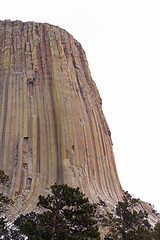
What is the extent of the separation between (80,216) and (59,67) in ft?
80.1

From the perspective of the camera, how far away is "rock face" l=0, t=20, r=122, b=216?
84.4ft

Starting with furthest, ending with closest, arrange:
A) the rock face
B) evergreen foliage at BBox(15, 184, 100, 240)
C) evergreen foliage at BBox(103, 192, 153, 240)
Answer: the rock face
evergreen foliage at BBox(103, 192, 153, 240)
evergreen foliage at BBox(15, 184, 100, 240)

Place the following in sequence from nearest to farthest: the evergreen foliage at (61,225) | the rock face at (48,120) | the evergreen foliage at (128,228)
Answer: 1. the evergreen foliage at (61,225)
2. the evergreen foliage at (128,228)
3. the rock face at (48,120)

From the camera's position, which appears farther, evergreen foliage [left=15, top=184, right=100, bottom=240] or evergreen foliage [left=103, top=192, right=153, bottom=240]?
evergreen foliage [left=103, top=192, right=153, bottom=240]

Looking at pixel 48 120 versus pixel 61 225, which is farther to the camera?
pixel 48 120

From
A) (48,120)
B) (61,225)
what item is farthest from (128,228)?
(48,120)

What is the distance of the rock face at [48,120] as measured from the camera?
25.7 meters

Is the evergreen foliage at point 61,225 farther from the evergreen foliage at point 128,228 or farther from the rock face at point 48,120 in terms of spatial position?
the rock face at point 48,120

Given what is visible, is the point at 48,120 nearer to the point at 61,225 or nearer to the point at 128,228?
the point at 128,228

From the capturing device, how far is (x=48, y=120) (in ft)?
98.0

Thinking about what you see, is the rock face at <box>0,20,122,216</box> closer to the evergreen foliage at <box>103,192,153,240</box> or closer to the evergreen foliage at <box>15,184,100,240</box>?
the evergreen foliage at <box>103,192,153,240</box>

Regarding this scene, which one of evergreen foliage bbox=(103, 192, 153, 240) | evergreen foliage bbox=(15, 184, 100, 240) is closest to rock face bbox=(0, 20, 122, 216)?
evergreen foliage bbox=(103, 192, 153, 240)

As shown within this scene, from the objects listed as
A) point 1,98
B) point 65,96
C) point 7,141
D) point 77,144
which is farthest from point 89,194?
point 1,98

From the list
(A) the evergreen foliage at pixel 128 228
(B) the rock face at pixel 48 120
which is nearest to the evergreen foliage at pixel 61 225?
(A) the evergreen foliage at pixel 128 228
